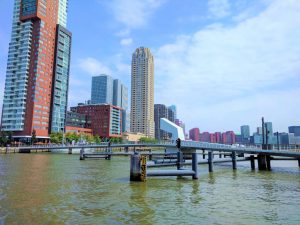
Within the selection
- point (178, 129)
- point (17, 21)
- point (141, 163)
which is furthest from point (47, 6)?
point (141, 163)

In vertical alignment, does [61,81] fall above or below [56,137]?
above

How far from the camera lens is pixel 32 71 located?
15150 centimetres

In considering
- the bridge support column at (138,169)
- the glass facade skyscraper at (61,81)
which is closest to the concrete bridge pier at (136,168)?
the bridge support column at (138,169)

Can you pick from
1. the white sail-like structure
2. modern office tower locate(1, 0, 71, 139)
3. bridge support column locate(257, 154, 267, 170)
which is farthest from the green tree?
bridge support column locate(257, 154, 267, 170)

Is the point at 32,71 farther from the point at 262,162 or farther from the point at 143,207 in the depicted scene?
the point at 143,207

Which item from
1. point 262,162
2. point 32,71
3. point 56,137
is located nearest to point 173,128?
point 262,162

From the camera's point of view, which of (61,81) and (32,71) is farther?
(61,81)

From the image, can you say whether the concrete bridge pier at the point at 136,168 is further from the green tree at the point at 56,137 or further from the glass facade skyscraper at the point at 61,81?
the glass facade skyscraper at the point at 61,81

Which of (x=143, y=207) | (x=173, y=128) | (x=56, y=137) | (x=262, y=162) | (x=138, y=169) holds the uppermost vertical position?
(x=173, y=128)

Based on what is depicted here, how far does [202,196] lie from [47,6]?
180m

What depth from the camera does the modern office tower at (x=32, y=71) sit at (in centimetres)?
14600

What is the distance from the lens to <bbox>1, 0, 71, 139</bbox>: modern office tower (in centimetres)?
14600

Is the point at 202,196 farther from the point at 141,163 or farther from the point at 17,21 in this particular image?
the point at 17,21

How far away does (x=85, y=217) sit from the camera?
10.9 metres
